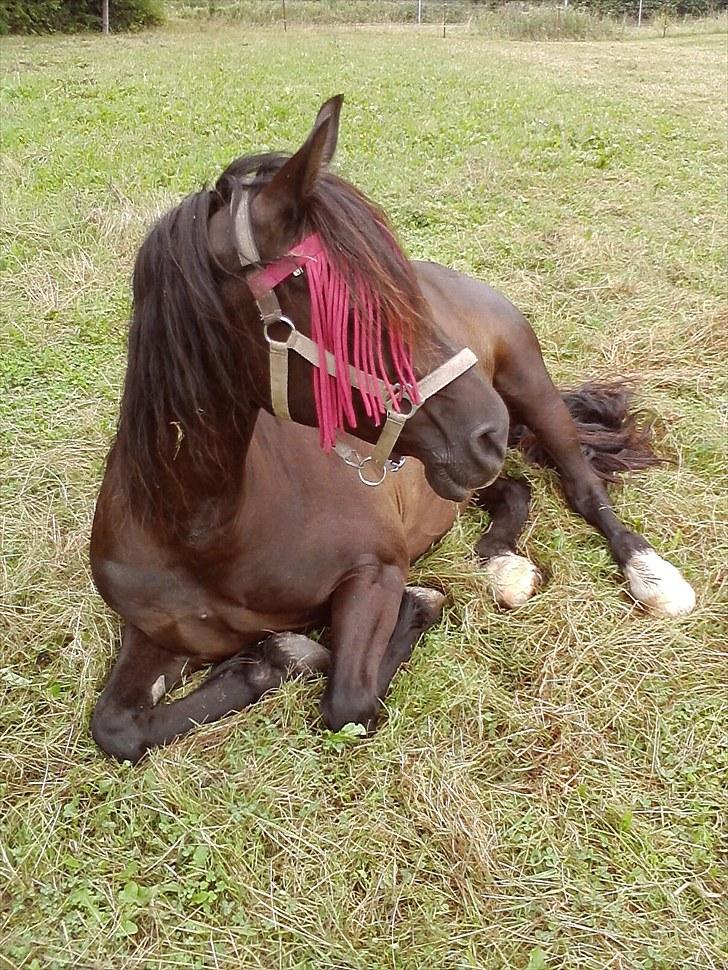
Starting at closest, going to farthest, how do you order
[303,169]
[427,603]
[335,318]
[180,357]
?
[303,169] < [335,318] < [180,357] < [427,603]

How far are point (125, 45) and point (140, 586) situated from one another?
21.0 meters

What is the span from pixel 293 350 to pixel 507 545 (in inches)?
74.7

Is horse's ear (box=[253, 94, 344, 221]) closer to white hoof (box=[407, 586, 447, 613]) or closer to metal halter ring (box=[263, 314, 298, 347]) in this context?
metal halter ring (box=[263, 314, 298, 347])

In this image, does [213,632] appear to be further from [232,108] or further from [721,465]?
[232,108]

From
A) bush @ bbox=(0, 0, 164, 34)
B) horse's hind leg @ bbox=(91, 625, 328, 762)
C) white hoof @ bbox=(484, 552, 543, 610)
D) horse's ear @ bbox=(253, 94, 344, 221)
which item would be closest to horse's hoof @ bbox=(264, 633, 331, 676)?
horse's hind leg @ bbox=(91, 625, 328, 762)

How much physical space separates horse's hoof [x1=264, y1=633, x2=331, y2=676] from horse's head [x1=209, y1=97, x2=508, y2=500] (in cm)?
96

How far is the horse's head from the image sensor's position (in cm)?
173

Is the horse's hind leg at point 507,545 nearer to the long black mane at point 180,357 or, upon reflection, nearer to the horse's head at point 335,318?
the horse's head at point 335,318

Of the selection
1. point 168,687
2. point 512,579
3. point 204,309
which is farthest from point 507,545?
point 204,309

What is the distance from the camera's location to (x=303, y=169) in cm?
165

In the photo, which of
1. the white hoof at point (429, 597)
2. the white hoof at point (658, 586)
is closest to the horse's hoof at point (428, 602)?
the white hoof at point (429, 597)

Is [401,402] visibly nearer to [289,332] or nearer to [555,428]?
[289,332]

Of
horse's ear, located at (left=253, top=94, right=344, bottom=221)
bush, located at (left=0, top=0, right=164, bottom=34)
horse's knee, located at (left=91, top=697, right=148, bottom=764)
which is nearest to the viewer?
horse's ear, located at (left=253, top=94, right=344, bottom=221)

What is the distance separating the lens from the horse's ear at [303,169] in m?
1.60
